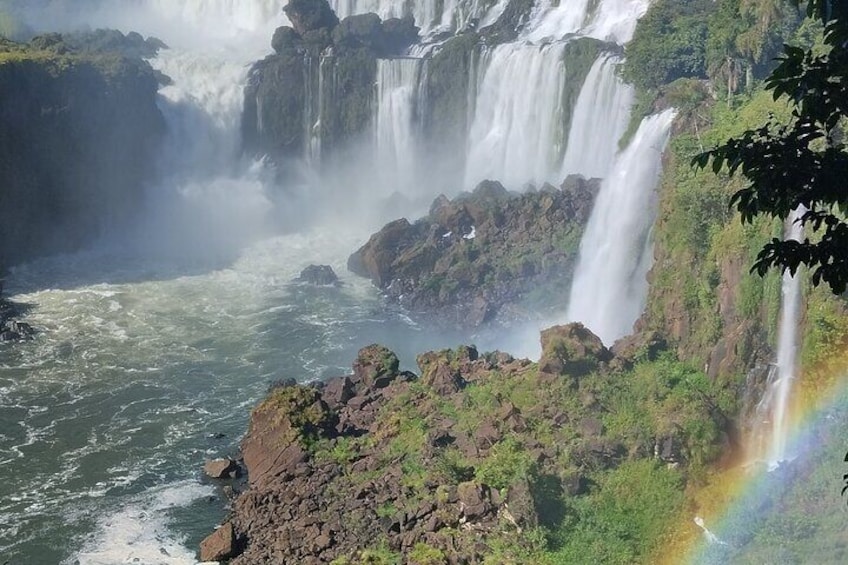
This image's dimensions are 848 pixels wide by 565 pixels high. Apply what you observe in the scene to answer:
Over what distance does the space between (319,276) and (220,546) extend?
2124 cm

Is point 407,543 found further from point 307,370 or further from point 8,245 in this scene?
point 8,245

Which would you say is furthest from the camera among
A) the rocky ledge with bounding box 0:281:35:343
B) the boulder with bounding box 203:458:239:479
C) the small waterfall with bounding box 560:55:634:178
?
the small waterfall with bounding box 560:55:634:178

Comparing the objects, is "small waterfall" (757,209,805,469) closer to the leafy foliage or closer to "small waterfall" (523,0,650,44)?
the leafy foliage

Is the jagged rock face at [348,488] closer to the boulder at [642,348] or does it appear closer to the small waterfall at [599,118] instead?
the boulder at [642,348]

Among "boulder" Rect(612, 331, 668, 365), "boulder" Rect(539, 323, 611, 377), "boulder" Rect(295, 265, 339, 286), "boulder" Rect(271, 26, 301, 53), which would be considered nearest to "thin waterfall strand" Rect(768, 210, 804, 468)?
"boulder" Rect(612, 331, 668, 365)

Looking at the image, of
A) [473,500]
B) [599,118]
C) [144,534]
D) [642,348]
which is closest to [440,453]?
[473,500]

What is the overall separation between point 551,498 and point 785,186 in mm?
15111

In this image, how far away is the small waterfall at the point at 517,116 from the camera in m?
44.8

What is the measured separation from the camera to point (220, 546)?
22000mm

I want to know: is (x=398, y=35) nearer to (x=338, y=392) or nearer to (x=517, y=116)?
(x=517, y=116)

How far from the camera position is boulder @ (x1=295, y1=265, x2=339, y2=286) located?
1666 inches

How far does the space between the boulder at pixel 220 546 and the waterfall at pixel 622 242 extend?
1459cm

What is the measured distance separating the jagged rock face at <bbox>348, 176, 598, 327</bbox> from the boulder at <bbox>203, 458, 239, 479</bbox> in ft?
44.4

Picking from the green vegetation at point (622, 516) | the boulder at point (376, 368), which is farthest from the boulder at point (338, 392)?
the green vegetation at point (622, 516)
